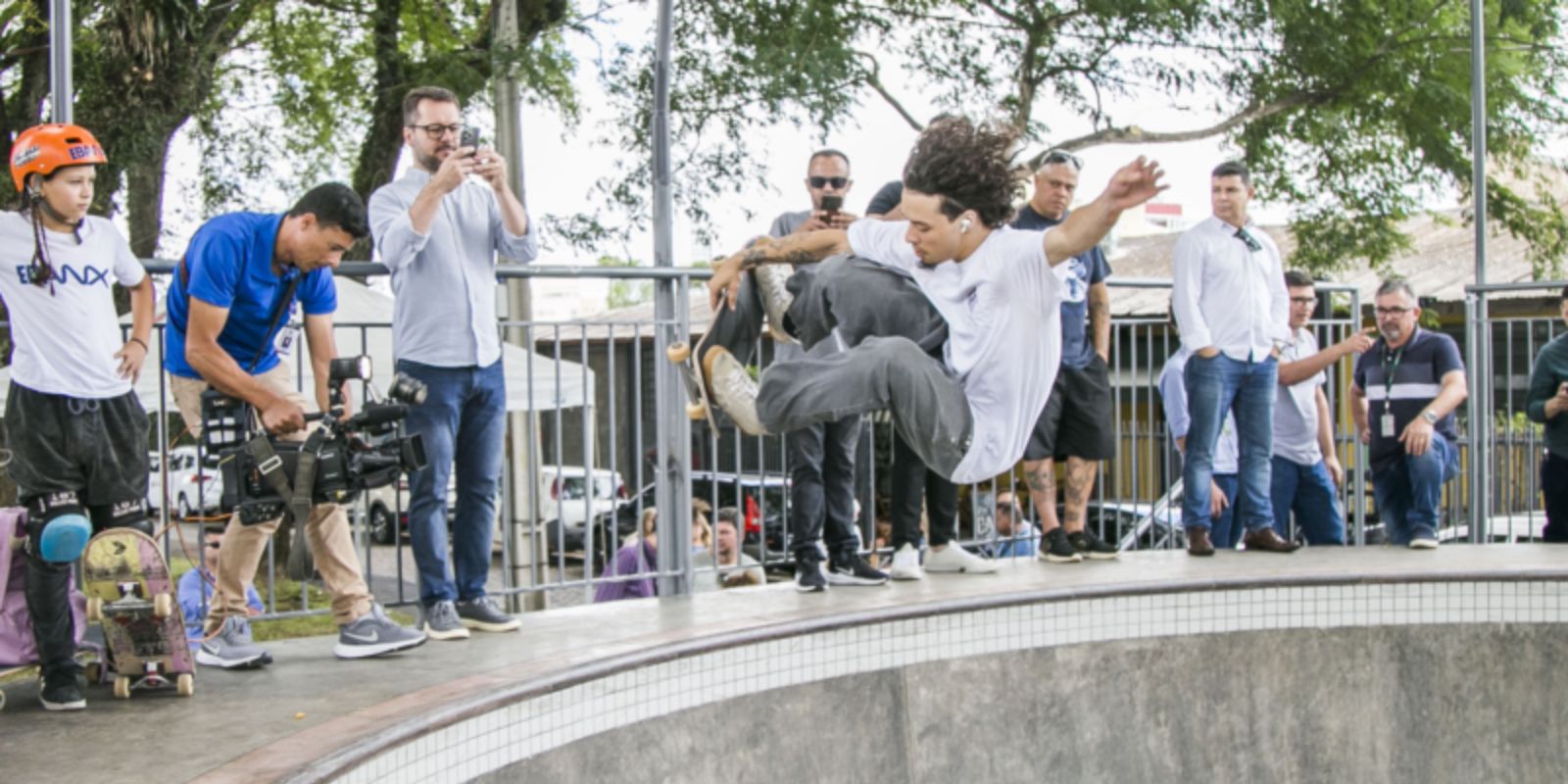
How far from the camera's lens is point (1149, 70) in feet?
47.1

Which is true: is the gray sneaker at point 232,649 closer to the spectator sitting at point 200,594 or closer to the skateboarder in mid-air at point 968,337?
the spectator sitting at point 200,594

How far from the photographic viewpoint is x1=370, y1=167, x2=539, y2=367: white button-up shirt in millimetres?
5449

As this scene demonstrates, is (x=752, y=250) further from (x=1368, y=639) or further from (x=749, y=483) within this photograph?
(x=1368, y=639)

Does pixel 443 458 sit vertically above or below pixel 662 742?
above

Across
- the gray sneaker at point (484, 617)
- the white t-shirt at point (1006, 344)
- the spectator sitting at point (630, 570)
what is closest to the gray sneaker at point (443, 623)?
the gray sneaker at point (484, 617)

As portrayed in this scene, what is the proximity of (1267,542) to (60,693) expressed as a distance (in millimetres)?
5468

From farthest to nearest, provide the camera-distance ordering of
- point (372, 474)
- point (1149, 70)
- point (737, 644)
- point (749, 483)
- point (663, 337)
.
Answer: point (1149, 70) → point (749, 483) → point (663, 337) → point (737, 644) → point (372, 474)

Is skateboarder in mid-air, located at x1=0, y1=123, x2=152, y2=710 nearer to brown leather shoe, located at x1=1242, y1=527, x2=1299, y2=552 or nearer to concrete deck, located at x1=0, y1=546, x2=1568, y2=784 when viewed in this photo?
concrete deck, located at x1=0, y1=546, x2=1568, y2=784

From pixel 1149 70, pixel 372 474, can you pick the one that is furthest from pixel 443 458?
pixel 1149 70

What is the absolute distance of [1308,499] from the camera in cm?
805

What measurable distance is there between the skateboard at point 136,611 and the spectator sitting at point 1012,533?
167 inches

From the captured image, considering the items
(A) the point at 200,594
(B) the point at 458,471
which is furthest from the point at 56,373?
(A) the point at 200,594

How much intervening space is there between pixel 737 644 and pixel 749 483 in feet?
8.21

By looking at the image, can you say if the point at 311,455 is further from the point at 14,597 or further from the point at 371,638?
the point at 14,597
